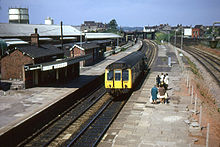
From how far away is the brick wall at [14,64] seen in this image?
2311 centimetres

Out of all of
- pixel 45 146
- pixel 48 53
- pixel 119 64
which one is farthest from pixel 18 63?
pixel 45 146

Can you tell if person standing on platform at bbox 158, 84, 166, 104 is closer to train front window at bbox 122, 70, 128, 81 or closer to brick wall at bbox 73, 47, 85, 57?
train front window at bbox 122, 70, 128, 81

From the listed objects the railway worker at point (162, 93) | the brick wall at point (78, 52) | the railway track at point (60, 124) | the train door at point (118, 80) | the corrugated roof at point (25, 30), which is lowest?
the railway track at point (60, 124)

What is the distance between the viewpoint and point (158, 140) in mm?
11891

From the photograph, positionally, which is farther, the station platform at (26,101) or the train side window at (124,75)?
the train side window at (124,75)

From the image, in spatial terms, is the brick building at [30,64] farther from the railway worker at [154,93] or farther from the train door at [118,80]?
the railway worker at [154,93]

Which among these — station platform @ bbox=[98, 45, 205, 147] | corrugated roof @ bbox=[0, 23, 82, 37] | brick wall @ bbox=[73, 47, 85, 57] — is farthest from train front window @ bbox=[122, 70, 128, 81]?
corrugated roof @ bbox=[0, 23, 82, 37]

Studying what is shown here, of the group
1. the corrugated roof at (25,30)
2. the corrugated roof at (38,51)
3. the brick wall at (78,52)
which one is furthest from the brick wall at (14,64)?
the corrugated roof at (25,30)

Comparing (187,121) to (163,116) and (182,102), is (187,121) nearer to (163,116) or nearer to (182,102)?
(163,116)

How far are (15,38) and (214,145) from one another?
39.7m

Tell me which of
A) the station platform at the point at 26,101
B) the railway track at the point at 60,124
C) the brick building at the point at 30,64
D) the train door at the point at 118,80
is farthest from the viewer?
the brick building at the point at 30,64

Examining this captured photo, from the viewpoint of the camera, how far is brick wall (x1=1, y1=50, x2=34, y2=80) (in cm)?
2311

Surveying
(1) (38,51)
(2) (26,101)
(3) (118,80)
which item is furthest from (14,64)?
(3) (118,80)

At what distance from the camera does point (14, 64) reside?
23.6 metres
